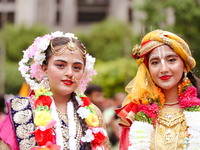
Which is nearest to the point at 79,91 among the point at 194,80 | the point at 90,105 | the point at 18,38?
the point at 90,105

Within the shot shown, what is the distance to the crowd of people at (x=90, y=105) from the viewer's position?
3107 millimetres

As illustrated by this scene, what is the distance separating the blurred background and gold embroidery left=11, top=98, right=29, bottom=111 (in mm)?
1756

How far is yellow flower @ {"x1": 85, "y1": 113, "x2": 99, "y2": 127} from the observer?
3379 millimetres

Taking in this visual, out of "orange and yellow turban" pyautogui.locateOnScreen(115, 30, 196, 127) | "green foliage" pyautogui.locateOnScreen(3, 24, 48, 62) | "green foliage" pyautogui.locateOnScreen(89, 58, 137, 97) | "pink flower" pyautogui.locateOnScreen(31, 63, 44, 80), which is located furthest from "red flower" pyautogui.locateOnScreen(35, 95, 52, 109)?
"green foliage" pyautogui.locateOnScreen(3, 24, 48, 62)

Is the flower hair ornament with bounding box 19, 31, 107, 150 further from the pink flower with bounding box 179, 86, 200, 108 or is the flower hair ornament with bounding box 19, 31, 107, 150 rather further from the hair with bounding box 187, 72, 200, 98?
the hair with bounding box 187, 72, 200, 98

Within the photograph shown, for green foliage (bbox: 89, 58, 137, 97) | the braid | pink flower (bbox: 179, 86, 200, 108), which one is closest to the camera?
the braid

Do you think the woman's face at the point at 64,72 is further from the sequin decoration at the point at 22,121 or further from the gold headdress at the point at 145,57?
the gold headdress at the point at 145,57

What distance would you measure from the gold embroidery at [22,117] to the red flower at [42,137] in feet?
0.65

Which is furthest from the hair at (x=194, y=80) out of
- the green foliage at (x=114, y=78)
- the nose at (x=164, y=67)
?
the green foliage at (x=114, y=78)

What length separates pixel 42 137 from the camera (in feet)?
9.79

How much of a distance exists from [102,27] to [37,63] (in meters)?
27.9

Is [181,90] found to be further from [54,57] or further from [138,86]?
[54,57]

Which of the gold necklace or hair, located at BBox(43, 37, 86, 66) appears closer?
the gold necklace

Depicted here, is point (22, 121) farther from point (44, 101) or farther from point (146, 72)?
point (146, 72)
